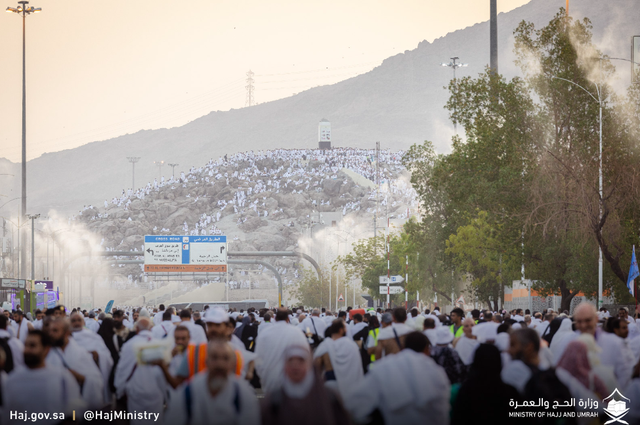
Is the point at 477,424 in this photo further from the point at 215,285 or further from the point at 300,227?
the point at 300,227

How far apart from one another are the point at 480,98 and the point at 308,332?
90.2 ft

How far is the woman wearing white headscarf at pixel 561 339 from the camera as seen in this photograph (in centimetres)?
1105

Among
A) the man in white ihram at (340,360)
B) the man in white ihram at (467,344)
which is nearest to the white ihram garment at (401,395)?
the man in white ihram at (340,360)

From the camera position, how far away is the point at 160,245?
79188 millimetres

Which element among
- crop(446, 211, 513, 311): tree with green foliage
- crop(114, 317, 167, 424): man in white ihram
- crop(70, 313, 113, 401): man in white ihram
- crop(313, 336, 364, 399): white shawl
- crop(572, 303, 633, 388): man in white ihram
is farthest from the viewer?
crop(446, 211, 513, 311): tree with green foliage

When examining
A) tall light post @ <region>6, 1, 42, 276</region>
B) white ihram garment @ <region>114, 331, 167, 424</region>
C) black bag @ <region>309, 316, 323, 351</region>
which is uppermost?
tall light post @ <region>6, 1, 42, 276</region>

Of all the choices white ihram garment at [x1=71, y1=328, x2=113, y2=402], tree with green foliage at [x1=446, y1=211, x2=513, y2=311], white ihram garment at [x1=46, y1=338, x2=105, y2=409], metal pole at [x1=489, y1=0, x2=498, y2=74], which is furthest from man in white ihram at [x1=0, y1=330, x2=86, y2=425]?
tree with green foliage at [x1=446, y1=211, x2=513, y2=311]

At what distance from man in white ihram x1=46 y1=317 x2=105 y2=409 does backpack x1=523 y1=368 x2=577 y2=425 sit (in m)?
4.57

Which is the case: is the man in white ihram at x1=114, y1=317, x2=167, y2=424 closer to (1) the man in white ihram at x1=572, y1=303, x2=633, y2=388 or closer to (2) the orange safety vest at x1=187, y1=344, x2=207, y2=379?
(2) the orange safety vest at x1=187, y1=344, x2=207, y2=379

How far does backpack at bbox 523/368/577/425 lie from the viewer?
25.0 feet

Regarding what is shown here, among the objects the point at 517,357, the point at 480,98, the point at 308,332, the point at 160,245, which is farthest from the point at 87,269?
the point at 517,357

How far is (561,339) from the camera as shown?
1212 cm

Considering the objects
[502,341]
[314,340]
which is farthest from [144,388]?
[314,340]

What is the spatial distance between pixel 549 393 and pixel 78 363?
5.25m
